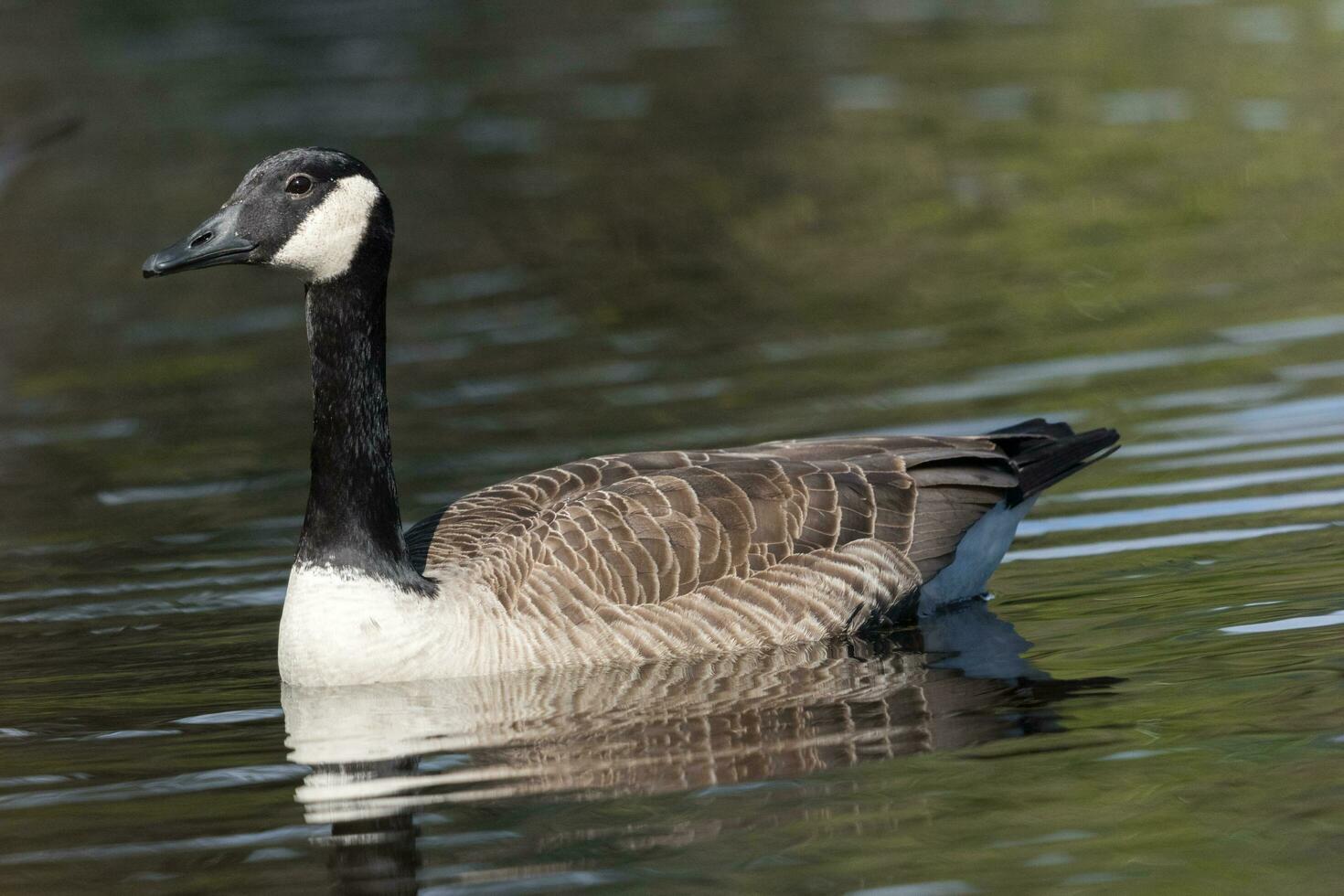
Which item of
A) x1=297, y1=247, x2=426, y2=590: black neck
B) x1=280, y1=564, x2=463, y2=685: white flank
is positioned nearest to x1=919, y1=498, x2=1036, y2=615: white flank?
x1=280, y1=564, x2=463, y2=685: white flank

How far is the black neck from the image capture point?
1008 centimetres

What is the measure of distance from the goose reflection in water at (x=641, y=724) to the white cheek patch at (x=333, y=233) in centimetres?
207

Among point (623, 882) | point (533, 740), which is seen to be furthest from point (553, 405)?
point (623, 882)

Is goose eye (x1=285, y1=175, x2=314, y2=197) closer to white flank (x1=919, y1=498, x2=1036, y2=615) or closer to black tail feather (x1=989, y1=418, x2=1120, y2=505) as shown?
white flank (x1=919, y1=498, x2=1036, y2=615)

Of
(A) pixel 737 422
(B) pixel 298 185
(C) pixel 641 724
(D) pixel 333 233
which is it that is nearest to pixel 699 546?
(C) pixel 641 724

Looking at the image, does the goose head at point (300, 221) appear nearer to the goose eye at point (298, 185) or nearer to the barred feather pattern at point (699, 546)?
the goose eye at point (298, 185)

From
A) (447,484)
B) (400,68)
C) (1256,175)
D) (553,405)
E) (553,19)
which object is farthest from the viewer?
(553,19)

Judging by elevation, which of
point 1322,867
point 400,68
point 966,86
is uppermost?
point 400,68

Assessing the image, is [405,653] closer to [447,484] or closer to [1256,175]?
[447,484]

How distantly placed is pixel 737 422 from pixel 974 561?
3.97m

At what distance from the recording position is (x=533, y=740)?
9.05m

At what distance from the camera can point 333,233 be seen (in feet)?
32.9

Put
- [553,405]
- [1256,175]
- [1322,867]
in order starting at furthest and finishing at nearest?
[1256,175]
[553,405]
[1322,867]

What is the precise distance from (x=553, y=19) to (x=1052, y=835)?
34190 mm
